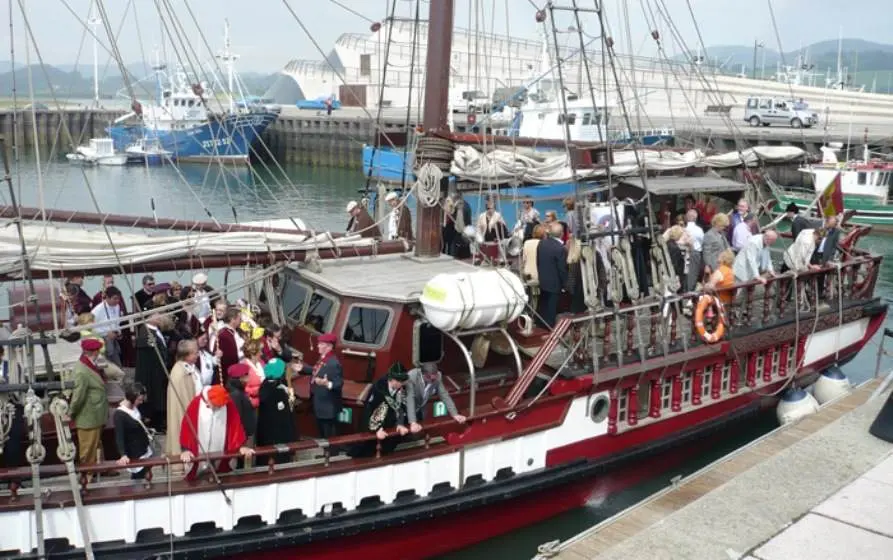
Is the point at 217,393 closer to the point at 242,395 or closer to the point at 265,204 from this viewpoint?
the point at 242,395

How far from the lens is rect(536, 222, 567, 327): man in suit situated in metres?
10.9

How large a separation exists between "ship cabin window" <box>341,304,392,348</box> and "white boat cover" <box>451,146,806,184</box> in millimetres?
4926

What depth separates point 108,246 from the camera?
349 inches

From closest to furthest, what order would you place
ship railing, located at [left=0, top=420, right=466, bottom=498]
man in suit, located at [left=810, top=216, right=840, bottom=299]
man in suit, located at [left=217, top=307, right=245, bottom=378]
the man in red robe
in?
ship railing, located at [left=0, top=420, right=466, bottom=498] → the man in red robe → man in suit, located at [left=217, top=307, right=245, bottom=378] → man in suit, located at [left=810, top=216, right=840, bottom=299]

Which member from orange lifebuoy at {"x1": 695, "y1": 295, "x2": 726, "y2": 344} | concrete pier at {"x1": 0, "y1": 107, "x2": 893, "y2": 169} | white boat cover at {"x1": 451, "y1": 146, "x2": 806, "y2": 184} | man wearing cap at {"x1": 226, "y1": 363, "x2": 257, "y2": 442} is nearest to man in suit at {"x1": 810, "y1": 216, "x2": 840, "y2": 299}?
white boat cover at {"x1": 451, "y1": 146, "x2": 806, "y2": 184}

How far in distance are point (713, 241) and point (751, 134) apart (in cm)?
3568

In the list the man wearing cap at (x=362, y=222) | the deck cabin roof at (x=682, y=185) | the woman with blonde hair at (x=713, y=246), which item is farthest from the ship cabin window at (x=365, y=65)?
the woman with blonde hair at (x=713, y=246)

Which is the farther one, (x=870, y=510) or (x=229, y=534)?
(x=229, y=534)

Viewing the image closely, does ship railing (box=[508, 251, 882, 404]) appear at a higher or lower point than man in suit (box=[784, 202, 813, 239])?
lower

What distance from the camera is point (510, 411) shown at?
9242mm

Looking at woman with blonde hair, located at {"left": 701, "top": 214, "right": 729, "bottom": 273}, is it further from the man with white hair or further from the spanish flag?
the spanish flag

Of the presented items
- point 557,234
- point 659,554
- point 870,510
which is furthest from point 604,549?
point 557,234

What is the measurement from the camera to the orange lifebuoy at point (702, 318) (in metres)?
10.8

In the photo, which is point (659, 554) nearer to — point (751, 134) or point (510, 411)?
point (510, 411)
